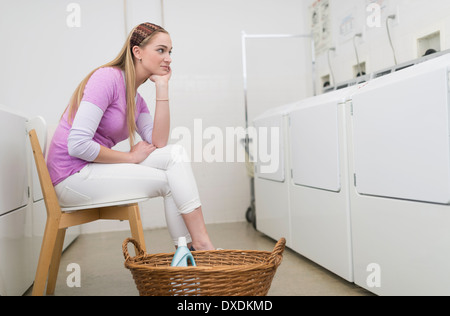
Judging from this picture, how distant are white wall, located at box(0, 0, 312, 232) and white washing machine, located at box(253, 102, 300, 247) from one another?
0.79 meters

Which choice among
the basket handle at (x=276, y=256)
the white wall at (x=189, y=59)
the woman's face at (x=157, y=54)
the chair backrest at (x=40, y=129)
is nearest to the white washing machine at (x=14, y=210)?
the chair backrest at (x=40, y=129)

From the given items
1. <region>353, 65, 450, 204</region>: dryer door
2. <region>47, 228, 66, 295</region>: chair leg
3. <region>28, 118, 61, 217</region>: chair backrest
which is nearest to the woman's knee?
<region>28, 118, 61, 217</region>: chair backrest

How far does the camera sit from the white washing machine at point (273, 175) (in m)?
2.51

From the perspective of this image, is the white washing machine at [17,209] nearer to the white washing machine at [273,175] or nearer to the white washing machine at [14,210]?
the white washing machine at [14,210]

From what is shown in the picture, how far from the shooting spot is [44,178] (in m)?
1.53

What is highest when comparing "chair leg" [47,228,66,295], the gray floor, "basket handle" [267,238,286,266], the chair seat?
the chair seat

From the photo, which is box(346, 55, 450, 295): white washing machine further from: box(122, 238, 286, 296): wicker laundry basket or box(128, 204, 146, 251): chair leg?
box(128, 204, 146, 251): chair leg

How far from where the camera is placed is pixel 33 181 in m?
2.03

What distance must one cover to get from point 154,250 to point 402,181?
5.56ft

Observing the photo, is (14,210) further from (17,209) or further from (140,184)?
(140,184)

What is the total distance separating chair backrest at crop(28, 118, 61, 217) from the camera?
5.01ft

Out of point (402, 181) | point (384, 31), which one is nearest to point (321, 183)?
point (402, 181)
